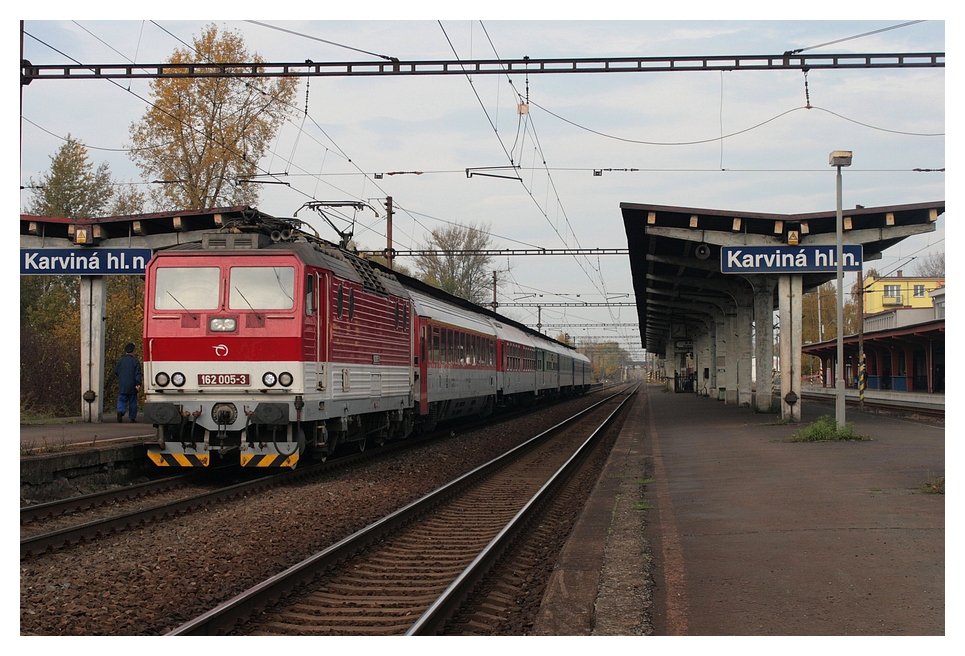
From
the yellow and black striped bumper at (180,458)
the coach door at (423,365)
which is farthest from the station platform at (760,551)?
the coach door at (423,365)

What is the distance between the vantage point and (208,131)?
3219 centimetres

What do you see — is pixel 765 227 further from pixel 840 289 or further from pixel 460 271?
pixel 460 271

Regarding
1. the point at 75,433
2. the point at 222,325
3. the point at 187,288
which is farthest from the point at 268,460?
the point at 75,433

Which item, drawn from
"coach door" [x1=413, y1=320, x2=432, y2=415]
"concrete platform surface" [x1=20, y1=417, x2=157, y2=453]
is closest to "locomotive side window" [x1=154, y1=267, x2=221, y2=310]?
"concrete platform surface" [x1=20, y1=417, x2=157, y2=453]

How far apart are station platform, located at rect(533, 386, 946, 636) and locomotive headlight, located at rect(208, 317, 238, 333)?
5456 millimetres

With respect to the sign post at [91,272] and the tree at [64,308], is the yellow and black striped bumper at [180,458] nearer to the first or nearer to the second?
the sign post at [91,272]

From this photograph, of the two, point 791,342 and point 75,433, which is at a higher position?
point 791,342

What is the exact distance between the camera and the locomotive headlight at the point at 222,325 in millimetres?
12094

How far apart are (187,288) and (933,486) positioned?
393 inches

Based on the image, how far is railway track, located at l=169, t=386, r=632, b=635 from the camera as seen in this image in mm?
6051

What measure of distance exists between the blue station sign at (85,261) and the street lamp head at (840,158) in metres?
14.1

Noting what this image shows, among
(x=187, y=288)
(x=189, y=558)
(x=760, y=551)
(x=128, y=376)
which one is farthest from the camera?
(x=128, y=376)

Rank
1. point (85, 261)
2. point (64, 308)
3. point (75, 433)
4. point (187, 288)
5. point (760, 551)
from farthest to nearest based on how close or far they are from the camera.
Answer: point (64, 308), point (85, 261), point (75, 433), point (187, 288), point (760, 551)

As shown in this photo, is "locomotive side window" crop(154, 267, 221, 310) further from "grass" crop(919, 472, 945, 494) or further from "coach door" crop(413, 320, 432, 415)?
"grass" crop(919, 472, 945, 494)
